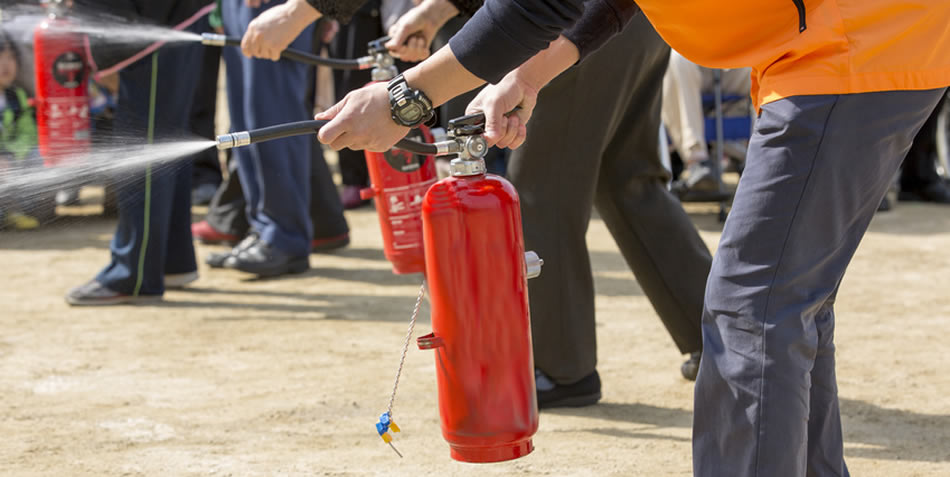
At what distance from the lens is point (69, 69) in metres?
5.53

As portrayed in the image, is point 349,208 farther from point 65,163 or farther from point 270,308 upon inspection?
point 65,163

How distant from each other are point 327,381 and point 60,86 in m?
2.65

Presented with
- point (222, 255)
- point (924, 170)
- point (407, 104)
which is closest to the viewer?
point (407, 104)

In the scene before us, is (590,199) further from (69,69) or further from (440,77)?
(69,69)

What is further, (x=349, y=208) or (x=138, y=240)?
(x=349, y=208)

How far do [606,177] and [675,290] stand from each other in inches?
15.2

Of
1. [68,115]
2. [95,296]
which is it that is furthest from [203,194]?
[95,296]

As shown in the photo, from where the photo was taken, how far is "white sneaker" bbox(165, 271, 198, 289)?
5.28 metres

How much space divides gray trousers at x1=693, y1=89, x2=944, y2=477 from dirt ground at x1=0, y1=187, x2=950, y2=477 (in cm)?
95

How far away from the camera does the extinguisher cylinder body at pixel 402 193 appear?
376cm

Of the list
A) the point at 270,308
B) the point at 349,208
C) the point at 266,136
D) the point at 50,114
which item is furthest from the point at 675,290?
the point at 349,208

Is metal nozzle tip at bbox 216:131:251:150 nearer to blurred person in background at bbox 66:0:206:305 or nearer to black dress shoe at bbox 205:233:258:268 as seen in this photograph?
blurred person in background at bbox 66:0:206:305

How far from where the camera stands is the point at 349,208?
304 inches

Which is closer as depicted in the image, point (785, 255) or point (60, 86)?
point (785, 255)
